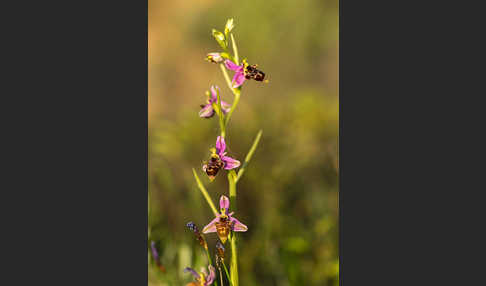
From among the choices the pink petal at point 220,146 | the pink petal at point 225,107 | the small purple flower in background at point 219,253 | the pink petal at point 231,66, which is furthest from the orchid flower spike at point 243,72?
the small purple flower in background at point 219,253

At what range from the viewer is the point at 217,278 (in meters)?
2.03

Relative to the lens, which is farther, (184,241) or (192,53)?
(192,53)

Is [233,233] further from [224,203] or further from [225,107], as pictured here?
[225,107]

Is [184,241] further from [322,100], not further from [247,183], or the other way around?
[322,100]

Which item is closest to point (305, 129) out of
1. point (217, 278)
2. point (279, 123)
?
point (279, 123)

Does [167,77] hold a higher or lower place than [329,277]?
higher

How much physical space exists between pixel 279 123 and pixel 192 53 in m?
0.63

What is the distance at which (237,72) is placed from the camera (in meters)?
1.95

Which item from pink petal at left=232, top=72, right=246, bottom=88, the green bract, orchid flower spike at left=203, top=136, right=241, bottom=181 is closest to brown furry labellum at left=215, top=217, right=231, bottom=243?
orchid flower spike at left=203, top=136, right=241, bottom=181

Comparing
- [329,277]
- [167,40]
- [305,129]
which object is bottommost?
[329,277]

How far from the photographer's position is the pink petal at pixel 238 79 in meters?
1.95

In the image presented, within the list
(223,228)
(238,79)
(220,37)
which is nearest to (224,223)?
(223,228)

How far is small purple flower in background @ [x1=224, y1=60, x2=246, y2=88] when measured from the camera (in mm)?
1944

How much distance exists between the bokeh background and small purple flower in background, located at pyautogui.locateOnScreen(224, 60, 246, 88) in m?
0.48
